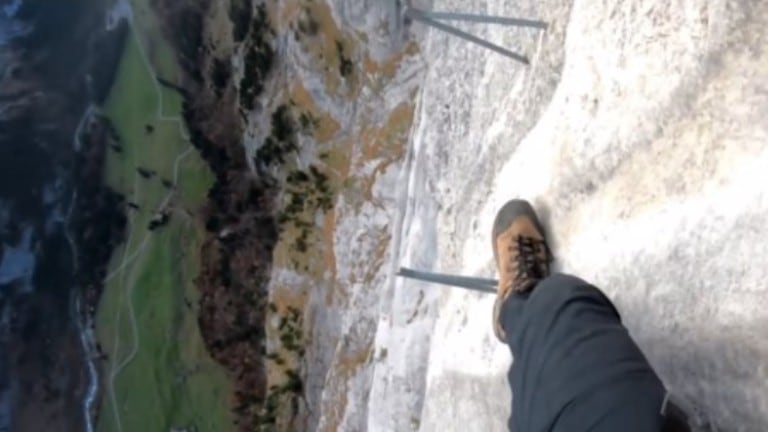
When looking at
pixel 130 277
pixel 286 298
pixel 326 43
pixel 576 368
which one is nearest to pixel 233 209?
pixel 286 298

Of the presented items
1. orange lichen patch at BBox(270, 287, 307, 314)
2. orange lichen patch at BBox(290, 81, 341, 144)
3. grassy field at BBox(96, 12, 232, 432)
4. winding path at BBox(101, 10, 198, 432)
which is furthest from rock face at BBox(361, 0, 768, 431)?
winding path at BBox(101, 10, 198, 432)

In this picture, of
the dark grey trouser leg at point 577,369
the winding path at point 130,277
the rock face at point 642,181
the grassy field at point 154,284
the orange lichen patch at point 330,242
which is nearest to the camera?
the dark grey trouser leg at point 577,369

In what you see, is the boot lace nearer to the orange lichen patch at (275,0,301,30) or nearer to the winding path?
the orange lichen patch at (275,0,301,30)

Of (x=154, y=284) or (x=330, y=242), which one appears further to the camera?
(x=154, y=284)

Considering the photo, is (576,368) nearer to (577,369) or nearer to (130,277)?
(577,369)

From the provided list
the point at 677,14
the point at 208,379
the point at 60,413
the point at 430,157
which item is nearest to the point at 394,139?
the point at 430,157

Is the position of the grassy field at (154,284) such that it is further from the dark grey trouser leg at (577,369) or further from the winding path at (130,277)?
the dark grey trouser leg at (577,369)

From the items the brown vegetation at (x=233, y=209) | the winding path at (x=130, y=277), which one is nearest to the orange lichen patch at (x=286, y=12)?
the brown vegetation at (x=233, y=209)

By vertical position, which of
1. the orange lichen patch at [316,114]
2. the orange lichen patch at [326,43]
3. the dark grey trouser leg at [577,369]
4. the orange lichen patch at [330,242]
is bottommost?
the dark grey trouser leg at [577,369]
